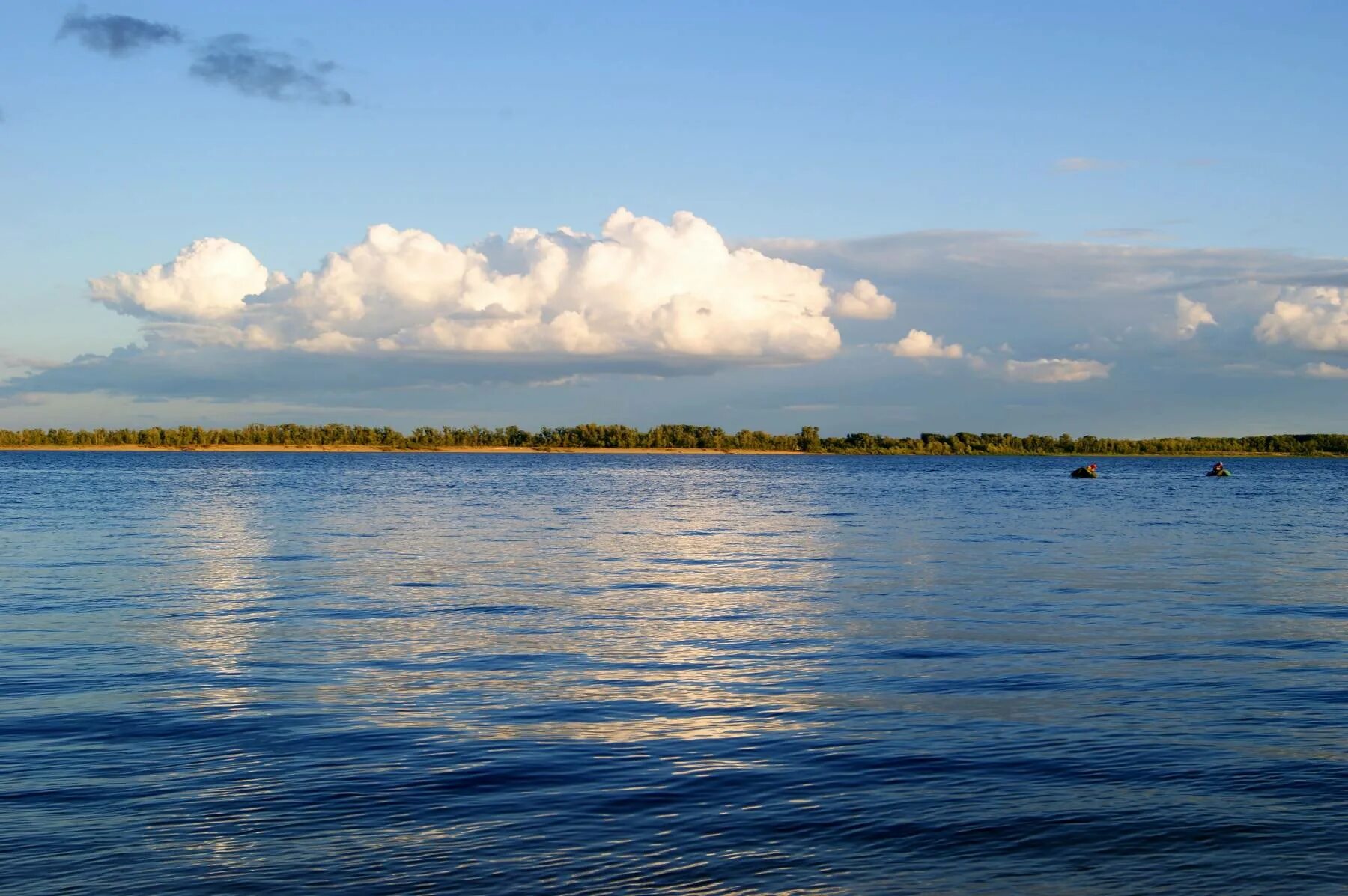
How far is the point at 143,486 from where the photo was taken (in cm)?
9650

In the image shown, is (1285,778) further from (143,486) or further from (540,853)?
(143,486)

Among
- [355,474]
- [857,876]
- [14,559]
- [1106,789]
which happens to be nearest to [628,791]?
[857,876]

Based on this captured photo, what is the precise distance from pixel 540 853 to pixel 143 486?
310ft

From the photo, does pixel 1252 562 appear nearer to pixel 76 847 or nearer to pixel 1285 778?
pixel 1285 778

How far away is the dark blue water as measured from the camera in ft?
36.9

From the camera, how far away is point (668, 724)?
16406 millimetres

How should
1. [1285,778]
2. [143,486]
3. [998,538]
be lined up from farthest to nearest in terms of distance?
[143,486]
[998,538]
[1285,778]

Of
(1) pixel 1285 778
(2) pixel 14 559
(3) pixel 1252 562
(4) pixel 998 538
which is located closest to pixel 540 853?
(1) pixel 1285 778

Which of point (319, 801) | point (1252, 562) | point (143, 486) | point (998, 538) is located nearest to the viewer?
point (319, 801)

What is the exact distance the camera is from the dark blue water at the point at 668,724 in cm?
1125

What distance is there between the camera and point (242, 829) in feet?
39.0

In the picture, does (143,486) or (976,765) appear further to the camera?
(143,486)

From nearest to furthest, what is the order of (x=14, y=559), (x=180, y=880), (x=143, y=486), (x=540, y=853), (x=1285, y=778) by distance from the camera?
1. (x=180, y=880)
2. (x=540, y=853)
3. (x=1285, y=778)
4. (x=14, y=559)
5. (x=143, y=486)

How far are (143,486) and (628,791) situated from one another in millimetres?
93228
